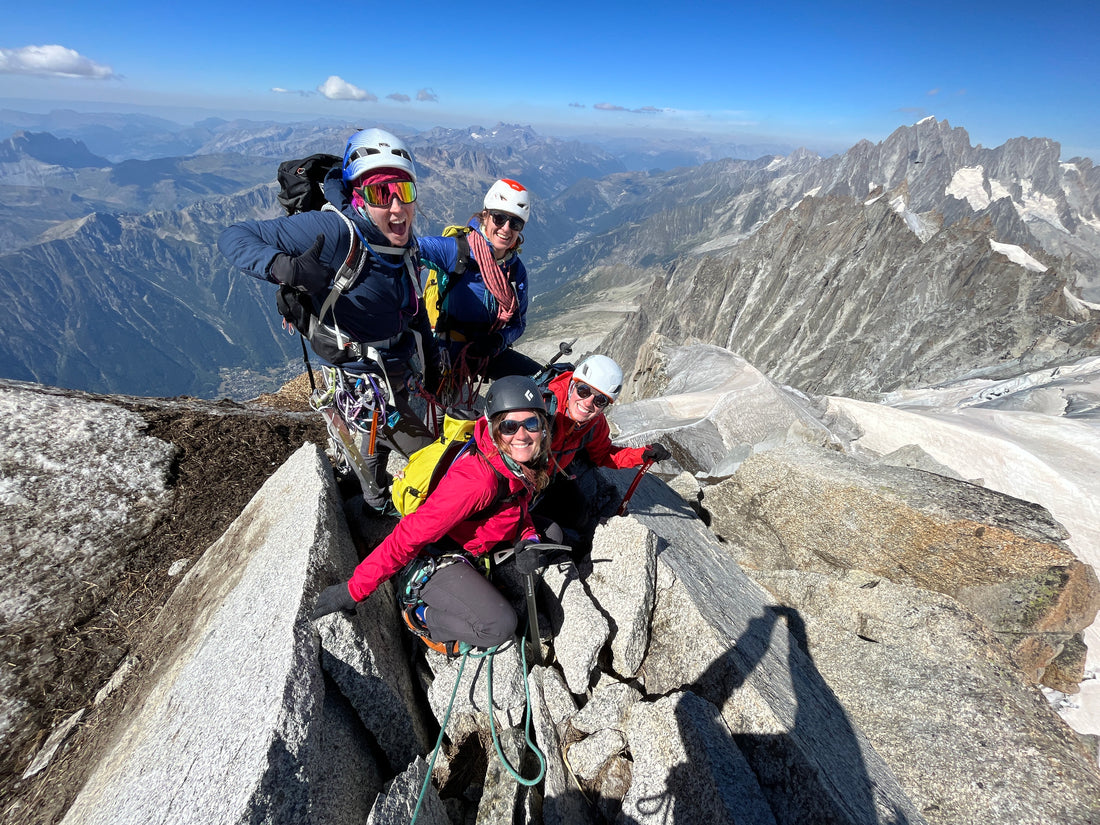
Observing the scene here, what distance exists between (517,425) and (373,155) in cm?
393

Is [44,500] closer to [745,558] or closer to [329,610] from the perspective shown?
[329,610]

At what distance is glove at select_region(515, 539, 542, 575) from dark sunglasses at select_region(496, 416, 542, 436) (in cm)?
150

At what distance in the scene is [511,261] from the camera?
8773mm

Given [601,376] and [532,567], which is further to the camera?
[601,376]

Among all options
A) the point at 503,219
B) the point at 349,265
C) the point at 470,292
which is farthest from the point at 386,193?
the point at 470,292

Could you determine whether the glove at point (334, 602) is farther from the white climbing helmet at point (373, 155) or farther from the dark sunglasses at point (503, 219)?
the dark sunglasses at point (503, 219)

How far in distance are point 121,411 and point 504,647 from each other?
923 cm

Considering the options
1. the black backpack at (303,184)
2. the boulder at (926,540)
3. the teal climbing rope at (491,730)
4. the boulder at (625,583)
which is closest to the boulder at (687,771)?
the boulder at (625,583)

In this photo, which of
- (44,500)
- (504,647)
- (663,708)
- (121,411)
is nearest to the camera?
(663,708)

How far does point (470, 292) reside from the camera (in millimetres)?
8547

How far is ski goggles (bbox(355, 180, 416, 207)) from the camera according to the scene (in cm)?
621

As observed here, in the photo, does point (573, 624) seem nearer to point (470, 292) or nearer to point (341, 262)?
point (470, 292)

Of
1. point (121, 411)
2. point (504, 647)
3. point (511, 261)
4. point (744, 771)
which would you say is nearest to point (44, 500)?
point (121, 411)

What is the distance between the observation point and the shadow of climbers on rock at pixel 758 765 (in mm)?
4910
